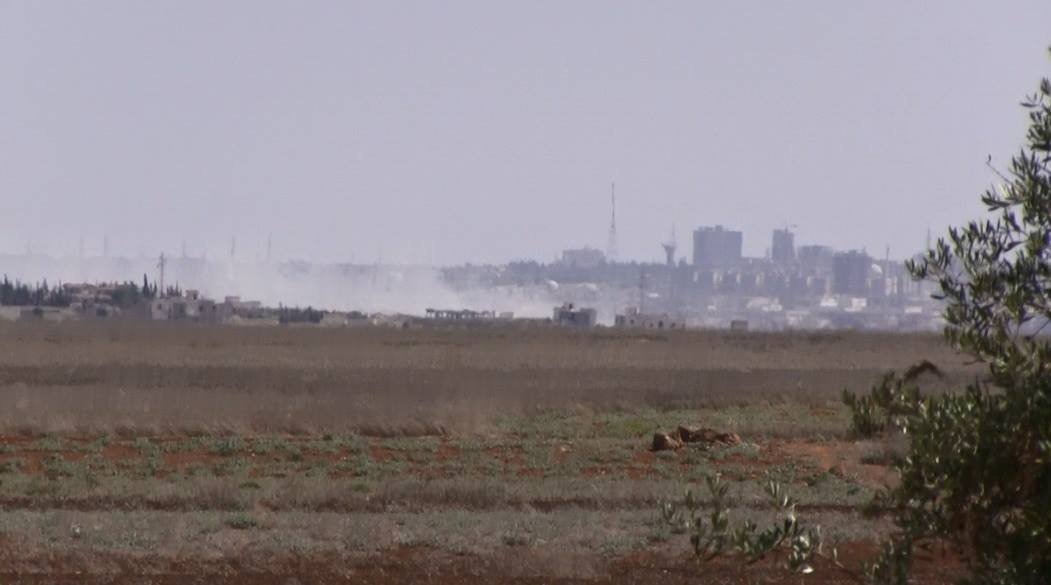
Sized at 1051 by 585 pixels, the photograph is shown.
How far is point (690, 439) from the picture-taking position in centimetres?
2825

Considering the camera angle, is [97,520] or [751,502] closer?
[97,520]

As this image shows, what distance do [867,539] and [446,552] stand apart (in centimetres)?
413

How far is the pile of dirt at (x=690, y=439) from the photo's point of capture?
1082 inches

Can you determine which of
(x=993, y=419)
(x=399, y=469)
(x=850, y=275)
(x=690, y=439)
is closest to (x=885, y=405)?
(x=993, y=419)

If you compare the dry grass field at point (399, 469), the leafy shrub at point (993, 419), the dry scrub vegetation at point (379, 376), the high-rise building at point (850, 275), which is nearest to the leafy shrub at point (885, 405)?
the leafy shrub at point (993, 419)

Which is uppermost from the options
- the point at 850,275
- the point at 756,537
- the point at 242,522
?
the point at 850,275

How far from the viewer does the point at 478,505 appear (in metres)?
20.4

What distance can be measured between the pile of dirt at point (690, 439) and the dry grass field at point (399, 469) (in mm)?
332

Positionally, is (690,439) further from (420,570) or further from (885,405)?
(885,405)

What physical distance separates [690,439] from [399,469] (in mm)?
5966

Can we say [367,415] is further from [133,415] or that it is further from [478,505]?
[478,505]

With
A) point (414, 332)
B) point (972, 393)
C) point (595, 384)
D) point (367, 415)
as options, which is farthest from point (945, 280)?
point (414, 332)

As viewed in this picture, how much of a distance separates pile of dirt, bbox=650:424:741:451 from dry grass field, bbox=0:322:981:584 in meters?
0.33

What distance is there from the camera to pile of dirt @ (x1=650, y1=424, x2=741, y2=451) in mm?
27484
